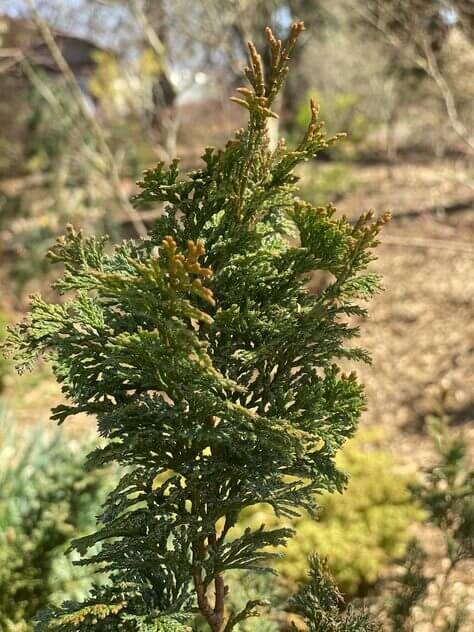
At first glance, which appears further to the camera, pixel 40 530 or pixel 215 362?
pixel 40 530

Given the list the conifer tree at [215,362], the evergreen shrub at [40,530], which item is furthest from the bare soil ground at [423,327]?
the conifer tree at [215,362]

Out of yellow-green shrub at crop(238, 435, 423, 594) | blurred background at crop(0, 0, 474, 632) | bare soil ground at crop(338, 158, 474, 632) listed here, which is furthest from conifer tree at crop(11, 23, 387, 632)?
bare soil ground at crop(338, 158, 474, 632)

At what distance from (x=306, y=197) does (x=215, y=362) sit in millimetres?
10210

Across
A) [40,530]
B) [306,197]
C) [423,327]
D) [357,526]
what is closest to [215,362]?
[40,530]

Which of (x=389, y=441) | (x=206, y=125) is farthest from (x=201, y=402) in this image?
(x=206, y=125)

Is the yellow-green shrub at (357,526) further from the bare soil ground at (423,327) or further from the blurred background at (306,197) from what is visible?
the bare soil ground at (423,327)

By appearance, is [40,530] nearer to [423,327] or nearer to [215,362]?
[215,362]

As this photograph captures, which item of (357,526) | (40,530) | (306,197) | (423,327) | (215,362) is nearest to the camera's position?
(215,362)

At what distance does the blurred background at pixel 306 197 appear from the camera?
392 centimetres

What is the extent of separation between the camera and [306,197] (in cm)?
1158

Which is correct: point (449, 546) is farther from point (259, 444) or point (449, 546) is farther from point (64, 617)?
point (64, 617)

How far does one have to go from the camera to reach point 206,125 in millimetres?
21141

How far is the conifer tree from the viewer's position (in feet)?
5.38

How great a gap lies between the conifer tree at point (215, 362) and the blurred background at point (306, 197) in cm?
144
